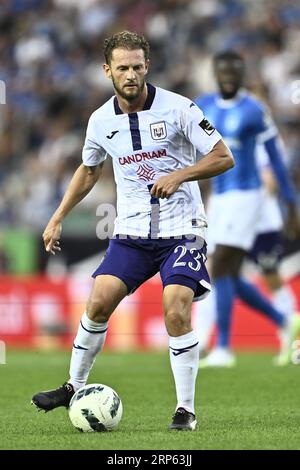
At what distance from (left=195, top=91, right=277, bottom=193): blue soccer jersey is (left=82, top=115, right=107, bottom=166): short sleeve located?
12.6 feet

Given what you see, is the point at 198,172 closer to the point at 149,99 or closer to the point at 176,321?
the point at 149,99

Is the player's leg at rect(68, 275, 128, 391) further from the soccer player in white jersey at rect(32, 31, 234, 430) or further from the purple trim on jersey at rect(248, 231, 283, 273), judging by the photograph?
the purple trim on jersey at rect(248, 231, 283, 273)

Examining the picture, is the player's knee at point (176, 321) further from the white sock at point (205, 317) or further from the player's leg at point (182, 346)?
the white sock at point (205, 317)

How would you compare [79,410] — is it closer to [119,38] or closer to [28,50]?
[119,38]

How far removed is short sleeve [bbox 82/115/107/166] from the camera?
646cm

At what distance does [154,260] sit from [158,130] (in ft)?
2.40

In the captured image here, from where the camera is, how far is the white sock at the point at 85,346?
634 cm

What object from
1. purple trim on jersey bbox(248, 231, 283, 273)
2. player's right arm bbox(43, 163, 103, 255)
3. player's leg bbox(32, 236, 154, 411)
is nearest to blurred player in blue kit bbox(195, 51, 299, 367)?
purple trim on jersey bbox(248, 231, 283, 273)

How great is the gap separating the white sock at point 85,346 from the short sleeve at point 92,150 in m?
0.91

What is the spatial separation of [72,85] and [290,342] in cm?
767

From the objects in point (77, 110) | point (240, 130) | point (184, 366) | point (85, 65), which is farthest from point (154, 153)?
point (85, 65)

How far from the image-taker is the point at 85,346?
6.38m

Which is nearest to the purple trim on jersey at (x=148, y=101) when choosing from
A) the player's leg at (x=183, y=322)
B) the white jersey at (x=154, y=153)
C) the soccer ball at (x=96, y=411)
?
the white jersey at (x=154, y=153)

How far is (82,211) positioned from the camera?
1436cm
